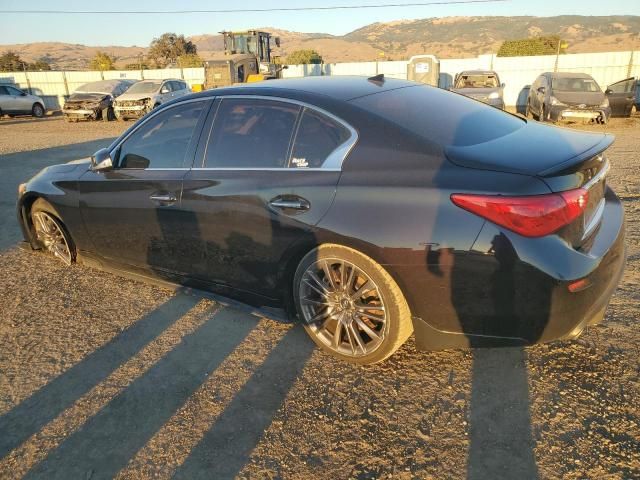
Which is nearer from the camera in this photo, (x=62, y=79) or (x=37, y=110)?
(x=37, y=110)

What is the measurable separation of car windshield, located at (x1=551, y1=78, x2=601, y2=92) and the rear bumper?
566 inches

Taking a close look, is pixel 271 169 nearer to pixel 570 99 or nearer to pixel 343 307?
pixel 343 307

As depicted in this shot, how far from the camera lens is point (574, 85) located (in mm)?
14922

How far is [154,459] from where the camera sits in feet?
7.20

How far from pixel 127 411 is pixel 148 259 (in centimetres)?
144

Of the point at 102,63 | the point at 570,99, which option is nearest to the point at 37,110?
the point at 570,99

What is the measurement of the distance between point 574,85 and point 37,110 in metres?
23.5

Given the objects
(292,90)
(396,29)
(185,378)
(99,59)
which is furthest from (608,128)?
(396,29)

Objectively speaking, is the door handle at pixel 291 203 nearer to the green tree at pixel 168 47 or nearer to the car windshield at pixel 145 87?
the car windshield at pixel 145 87

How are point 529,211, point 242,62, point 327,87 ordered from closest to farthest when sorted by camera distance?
point 529,211 → point 327,87 → point 242,62

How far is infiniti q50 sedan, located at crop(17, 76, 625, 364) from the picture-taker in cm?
227

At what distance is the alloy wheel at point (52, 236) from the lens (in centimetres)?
444

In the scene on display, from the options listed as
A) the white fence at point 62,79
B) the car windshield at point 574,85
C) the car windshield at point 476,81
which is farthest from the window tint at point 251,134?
the white fence at point 62,79

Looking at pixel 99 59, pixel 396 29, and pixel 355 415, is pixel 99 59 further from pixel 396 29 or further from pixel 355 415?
pixel 396 29
